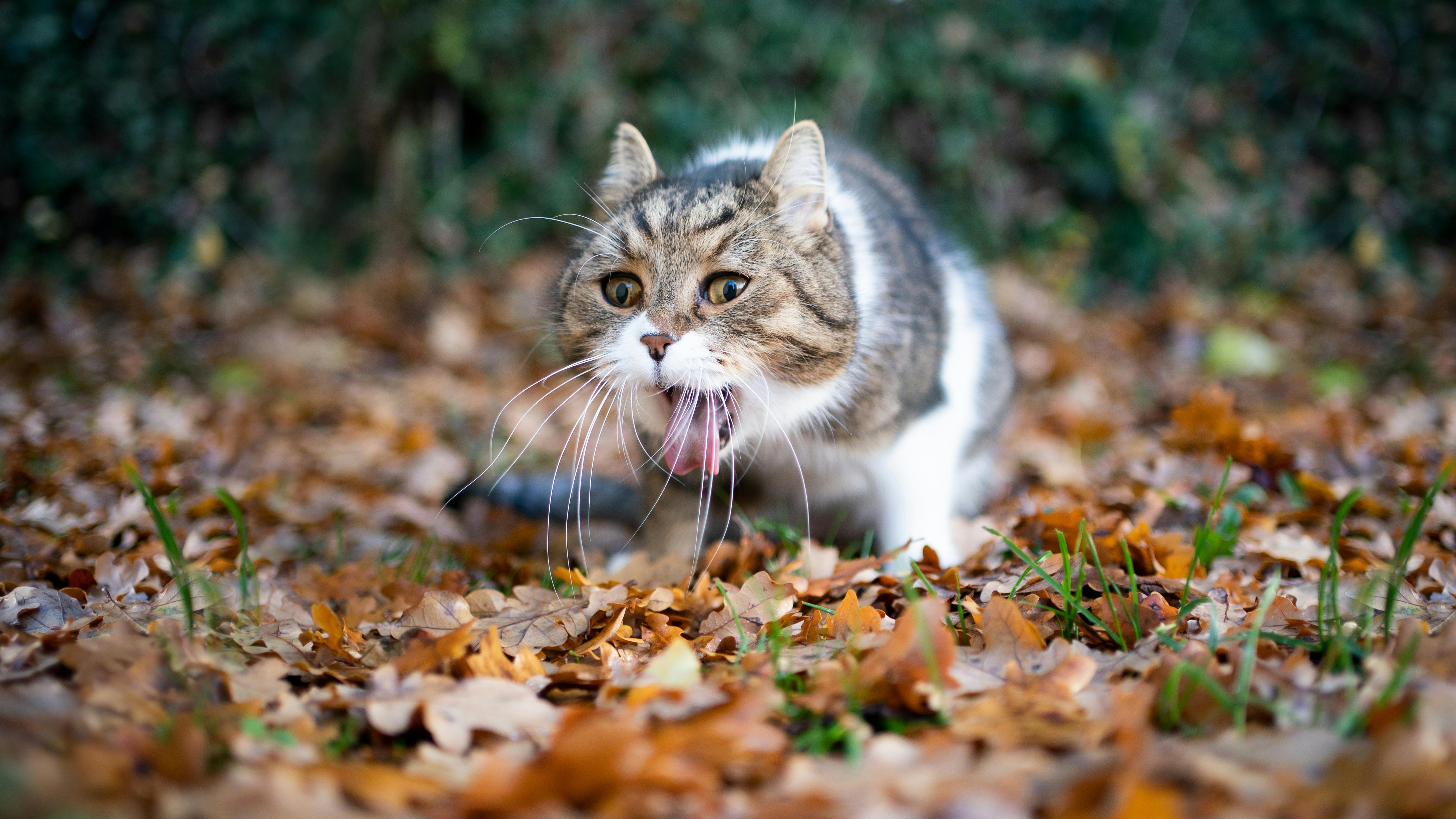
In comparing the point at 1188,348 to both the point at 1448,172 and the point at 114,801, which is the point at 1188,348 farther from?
the point at 114,801

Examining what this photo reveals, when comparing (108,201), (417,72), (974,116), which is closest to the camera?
(108,201)

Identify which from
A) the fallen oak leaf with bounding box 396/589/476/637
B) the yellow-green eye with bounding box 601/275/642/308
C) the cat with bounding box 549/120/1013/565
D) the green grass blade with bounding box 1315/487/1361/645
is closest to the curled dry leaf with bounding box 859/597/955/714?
the green grass blade with bounding box 1315/487/1361/645

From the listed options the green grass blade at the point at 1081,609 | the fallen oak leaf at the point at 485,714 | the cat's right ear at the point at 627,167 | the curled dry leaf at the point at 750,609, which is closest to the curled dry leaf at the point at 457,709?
the fallen oak leaf at the point at 485,714

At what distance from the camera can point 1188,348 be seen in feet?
18.1

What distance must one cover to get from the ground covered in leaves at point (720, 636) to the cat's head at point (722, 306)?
42 centimetres

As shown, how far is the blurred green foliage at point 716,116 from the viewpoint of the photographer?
5418mm

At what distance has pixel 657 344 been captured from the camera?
2.02 meters

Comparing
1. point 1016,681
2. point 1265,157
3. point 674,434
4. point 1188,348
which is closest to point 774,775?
point 1016,681

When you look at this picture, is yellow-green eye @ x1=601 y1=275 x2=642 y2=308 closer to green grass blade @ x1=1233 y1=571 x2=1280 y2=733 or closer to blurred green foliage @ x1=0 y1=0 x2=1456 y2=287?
green grass blade @ x1=1233 y1=571 x2=1280 y2=733

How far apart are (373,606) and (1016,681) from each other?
1570 mm

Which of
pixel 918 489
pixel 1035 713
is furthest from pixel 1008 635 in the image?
pixel 918 489

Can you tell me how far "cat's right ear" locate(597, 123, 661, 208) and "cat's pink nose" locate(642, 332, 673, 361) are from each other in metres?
0.69

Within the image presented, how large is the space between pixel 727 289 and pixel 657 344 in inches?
11.1

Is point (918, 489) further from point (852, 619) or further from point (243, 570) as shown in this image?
point (243, 570)
